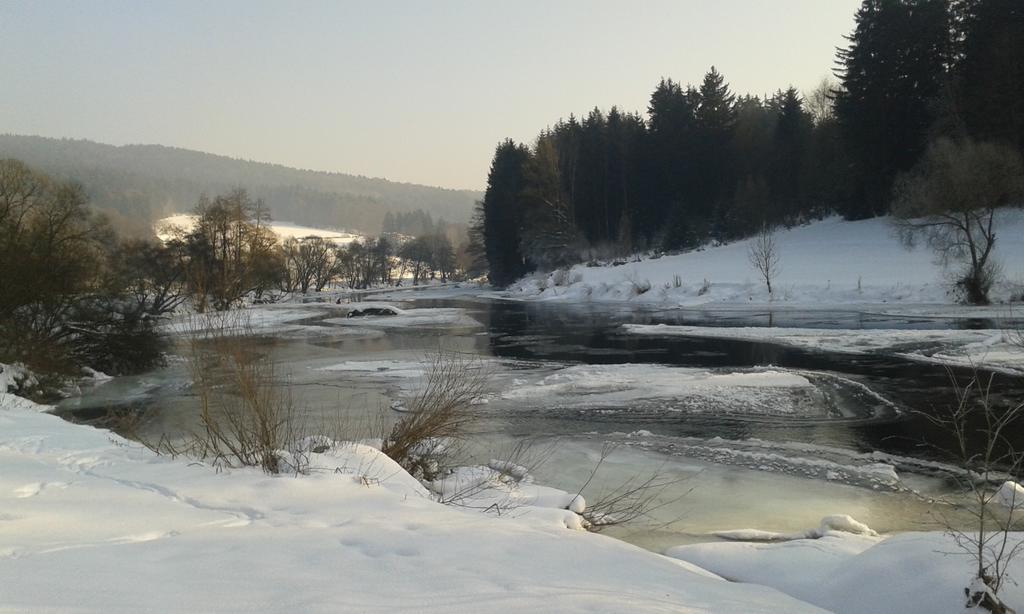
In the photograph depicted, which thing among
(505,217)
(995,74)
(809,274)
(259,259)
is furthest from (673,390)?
(505,217)

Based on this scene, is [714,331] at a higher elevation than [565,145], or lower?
lower

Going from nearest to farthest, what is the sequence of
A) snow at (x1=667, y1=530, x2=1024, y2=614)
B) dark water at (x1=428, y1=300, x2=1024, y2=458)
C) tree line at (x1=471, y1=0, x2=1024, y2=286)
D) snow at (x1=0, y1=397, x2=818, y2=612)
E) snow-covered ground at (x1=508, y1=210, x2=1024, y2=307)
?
snow at (x1=0, y1=397, x2=818, y2=612) < snow at (x1=667, y1=530, x2=1024, y2=614) < dark water at (x1=428, y1=300, x2=1024, y2=458) < snow-covered ground at (x1=508, y1=210, x2=1024, y2=307) < tree line at (x1=471, y1=0, x2=1024, y2=286)

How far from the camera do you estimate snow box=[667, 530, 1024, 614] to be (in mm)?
4039

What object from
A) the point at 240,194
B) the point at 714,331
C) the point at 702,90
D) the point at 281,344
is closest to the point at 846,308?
the point at 714,331

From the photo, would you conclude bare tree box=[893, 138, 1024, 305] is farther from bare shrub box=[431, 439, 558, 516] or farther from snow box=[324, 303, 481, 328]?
bare shrub box=[431, 439, 558, 516]

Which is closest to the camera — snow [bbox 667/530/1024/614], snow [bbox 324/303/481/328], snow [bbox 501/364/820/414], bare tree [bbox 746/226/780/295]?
snow [bbox 667/530/1024/614]

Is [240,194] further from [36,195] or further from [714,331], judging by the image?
[714,331]

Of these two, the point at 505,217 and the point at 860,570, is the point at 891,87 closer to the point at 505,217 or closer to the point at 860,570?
the point at 505,217

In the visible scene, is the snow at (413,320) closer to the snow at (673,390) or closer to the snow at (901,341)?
the snow at (901,341)

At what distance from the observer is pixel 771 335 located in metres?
23.6

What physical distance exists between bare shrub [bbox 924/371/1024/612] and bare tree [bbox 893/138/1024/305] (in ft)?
64.0

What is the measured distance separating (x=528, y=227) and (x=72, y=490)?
6686cm

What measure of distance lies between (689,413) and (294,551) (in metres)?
9.68

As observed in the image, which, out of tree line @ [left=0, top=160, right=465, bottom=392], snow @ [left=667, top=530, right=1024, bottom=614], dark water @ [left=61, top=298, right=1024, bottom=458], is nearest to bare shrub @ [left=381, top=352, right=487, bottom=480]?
dark water @ [left=61, top=298, right=1024, bottom=458]
